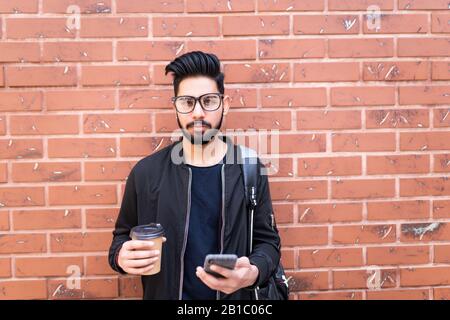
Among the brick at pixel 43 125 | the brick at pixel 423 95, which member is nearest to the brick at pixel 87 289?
the brick at pixel 43 125

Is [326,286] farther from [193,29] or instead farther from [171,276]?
[193,29]

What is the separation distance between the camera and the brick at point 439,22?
247cm

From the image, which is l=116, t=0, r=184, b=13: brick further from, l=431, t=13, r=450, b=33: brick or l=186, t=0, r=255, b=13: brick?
l=431, t=13, r=450, b=33: brick

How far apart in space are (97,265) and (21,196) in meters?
0.53

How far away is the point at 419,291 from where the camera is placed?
256cm

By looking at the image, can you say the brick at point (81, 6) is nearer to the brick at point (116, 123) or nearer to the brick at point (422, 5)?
the brick at point (116, 123)

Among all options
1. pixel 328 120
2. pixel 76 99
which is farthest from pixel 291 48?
pixel 76 99

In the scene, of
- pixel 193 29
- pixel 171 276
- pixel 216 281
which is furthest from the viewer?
pixel 193 29

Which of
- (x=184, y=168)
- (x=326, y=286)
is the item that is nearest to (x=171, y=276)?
(x=184, y=168)

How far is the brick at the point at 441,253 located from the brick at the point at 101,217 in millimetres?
1748

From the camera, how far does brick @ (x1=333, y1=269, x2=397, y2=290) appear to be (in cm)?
253

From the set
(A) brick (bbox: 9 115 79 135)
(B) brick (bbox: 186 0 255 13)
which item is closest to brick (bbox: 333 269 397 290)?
(B) brick (bbox: 186 0 255 13)

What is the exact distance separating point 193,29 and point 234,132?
573 millimetres

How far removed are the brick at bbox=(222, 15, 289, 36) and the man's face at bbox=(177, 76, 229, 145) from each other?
44 cm
